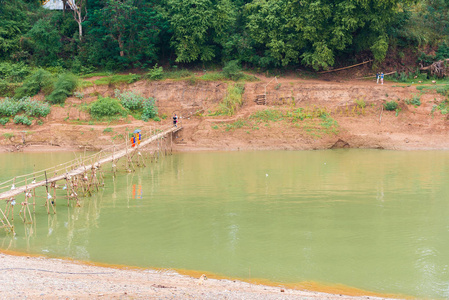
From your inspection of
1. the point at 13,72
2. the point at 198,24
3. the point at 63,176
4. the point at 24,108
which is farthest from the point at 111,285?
the point at 13,72

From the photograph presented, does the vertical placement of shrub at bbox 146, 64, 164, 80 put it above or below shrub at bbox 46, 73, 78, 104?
above

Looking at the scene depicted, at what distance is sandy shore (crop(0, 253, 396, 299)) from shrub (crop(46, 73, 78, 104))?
2513cm

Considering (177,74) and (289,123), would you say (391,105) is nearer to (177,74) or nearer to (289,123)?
(289,123)

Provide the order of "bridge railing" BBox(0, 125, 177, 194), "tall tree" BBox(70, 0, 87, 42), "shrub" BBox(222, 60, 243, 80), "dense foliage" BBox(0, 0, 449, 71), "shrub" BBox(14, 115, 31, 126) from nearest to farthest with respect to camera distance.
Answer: "bridge railing" BBox(0, 125, 177, 194)
"shrub" BBox(14, 115, 31, 126)
"dense foliage" BBox(0, 0, 449, 71)
"shrub" BBox(222, 60, 243, 80)
"tall tree" BBox(70, 0, 87, 42)

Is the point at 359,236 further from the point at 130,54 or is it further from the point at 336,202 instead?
the point at 130,54

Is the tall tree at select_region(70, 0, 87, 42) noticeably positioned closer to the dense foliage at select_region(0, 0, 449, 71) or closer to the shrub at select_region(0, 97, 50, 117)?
the dense foliage at select_region(0, 0, 449, 71)

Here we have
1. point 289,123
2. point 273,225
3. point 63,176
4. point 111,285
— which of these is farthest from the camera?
point 289,123

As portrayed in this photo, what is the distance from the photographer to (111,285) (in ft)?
31.7

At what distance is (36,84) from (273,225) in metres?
27.5

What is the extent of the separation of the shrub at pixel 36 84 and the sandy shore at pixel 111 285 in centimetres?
2669

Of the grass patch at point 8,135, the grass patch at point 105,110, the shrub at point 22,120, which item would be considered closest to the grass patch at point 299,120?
the grass patch at point 105,110

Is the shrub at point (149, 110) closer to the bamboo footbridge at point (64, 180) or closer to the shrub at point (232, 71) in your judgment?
the bamboo footbridge at point (64, 180)

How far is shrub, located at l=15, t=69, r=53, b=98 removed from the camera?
35.2 meters

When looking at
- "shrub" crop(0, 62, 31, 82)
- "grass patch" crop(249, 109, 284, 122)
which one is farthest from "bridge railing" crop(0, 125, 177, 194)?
"shrub" crop(0, 62, 31, 82)
